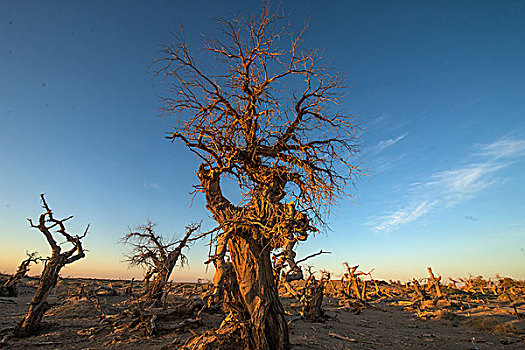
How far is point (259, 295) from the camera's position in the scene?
5.53m

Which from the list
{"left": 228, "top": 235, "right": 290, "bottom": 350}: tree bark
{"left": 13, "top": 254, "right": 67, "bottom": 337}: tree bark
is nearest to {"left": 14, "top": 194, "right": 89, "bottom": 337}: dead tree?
{"left": 13, "top": 254, "right": 67, "bottom": 337}: tree bark

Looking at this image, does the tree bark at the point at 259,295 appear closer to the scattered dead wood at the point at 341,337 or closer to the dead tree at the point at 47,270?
the scattered dead wood at the point at 341,337

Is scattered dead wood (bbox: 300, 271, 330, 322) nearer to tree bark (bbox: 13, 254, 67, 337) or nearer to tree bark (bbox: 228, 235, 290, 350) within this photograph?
tree bark (bbox: 228, 235, 290, 350)

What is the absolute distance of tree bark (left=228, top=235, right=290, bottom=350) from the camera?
17.5ft

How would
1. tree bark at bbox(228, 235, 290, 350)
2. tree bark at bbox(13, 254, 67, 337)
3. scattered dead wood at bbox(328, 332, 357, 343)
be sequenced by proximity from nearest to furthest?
tree bark at bbox(228, 235, 290, 350) → tree bark at bbox(13, 254, 67, 337) → scattered dead wood at bbox(328, 332, 357, 343)

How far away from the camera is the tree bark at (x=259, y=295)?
534 centimetres

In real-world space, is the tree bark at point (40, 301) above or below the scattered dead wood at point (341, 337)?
above

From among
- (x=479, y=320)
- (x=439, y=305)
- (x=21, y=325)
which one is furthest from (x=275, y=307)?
(x=439, y=305)

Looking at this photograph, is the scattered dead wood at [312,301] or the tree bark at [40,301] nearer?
the tree bark at [40,301]

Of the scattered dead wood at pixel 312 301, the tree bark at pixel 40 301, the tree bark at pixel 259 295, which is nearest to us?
the tree bark at pixel 259 295

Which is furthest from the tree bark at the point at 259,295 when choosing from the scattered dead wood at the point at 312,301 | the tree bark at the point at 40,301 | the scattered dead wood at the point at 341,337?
the tree bark at the point at 40,301

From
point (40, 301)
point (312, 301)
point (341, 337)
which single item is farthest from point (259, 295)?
point (40, 301)

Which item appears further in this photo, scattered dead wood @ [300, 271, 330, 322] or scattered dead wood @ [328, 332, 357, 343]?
scattered dead wood @ [300, 271, 330, 322]

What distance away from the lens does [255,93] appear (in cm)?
598
